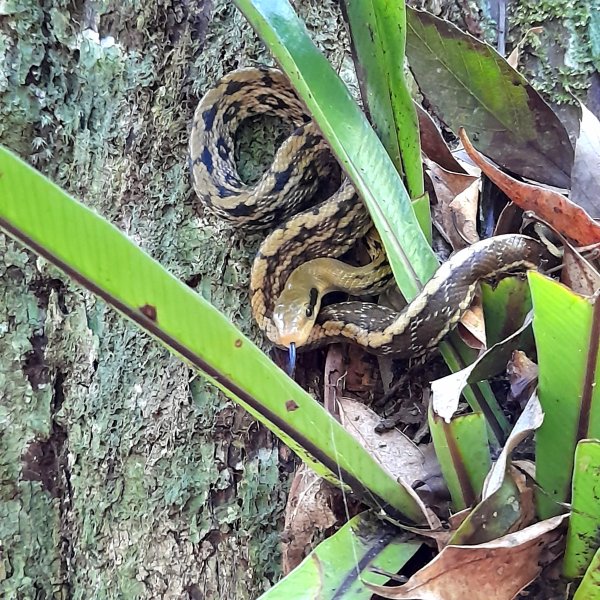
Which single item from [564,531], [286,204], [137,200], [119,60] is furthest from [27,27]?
[564,531]

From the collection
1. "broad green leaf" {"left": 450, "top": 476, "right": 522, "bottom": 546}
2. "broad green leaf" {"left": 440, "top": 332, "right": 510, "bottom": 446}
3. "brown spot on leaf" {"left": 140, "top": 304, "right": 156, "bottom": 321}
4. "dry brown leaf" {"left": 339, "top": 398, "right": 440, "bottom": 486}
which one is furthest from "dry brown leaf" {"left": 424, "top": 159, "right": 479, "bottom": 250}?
"brown spot on leaf" {"left": 140, "top": 304, "right": 156, "bottom": 321}

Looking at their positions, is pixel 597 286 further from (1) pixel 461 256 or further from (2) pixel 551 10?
(2) pixel 551 10

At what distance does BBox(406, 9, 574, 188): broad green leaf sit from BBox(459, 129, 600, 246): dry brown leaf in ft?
0.38

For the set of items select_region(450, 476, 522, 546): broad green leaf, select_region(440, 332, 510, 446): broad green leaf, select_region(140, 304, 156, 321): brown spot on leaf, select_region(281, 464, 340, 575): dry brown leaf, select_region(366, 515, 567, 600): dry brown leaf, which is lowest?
select_region(366, 515, 567, 600): dry brown leaf

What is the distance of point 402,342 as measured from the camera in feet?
3.41

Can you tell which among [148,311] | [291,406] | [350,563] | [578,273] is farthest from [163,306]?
[578,273]

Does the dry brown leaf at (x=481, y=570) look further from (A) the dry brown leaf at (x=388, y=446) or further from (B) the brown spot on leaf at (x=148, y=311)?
(B) the brown spot on leaf at (x=148, y=311)

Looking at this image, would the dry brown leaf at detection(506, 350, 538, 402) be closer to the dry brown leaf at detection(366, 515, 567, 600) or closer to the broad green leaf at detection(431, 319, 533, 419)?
the broad green leaf at detection(431, 319, 533, 419)

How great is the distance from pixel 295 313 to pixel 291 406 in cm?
41

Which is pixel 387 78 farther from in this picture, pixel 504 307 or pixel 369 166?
pixel 504 307

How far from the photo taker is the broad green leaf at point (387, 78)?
98cm

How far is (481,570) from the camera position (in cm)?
73

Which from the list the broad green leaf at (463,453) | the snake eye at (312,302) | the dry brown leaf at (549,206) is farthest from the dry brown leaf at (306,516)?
the dry brown leaf at (549,206)

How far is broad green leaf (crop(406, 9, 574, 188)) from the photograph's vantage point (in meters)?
1.15
